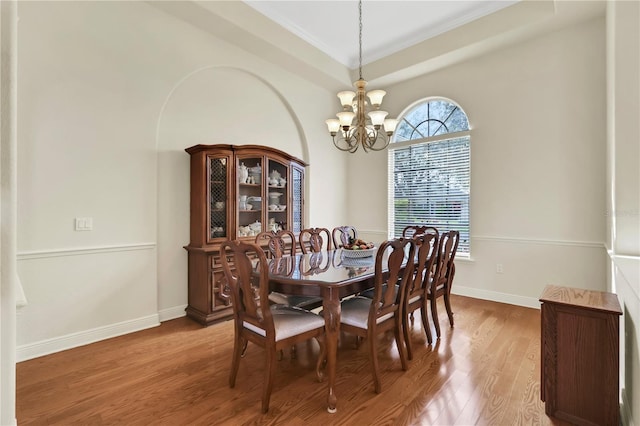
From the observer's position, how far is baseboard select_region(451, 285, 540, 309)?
383 centimetres

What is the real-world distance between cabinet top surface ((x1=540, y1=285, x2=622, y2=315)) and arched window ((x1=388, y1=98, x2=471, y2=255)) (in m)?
2.54

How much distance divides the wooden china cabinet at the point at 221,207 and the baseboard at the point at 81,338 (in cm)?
48

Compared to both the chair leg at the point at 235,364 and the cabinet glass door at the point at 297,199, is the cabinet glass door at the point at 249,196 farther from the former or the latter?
the chair leg at the point at 235,364

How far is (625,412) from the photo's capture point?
1.66 m

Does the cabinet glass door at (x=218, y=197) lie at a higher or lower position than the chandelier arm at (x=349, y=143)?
lower

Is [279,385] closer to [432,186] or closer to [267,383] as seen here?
[267,383]

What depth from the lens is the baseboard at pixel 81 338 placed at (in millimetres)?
2504

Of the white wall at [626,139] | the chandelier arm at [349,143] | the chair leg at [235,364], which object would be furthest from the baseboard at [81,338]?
the white wall at [626,139]

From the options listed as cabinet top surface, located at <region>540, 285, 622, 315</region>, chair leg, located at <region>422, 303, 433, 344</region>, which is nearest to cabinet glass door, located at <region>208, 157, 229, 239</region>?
chair leg, located at <region>422, 303, 433, 344</region>

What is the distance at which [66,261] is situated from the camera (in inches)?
107

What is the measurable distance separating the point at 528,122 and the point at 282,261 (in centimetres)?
352

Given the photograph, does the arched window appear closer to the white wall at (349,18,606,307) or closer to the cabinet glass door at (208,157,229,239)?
the white wall at (349,18,606,307)

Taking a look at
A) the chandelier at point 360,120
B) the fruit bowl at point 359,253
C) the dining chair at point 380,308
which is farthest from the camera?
the chandelier at point 360,120

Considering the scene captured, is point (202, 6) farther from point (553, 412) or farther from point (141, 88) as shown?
point (553, 412)
